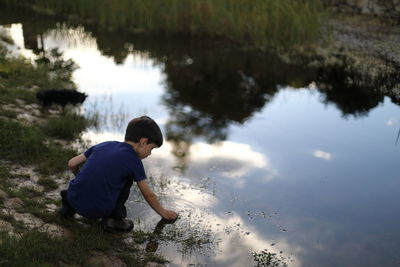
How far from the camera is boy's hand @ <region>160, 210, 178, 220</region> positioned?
374cm

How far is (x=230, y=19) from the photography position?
9.89 meters

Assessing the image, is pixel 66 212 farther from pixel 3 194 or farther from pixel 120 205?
pixel 3 194

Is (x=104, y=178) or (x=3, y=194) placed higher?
(x=104, y=178)

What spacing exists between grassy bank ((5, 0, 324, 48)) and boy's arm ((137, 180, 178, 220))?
6.37m

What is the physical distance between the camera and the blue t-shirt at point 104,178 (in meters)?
3.39

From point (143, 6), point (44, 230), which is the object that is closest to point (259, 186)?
point (44, 230)

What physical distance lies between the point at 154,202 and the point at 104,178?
438 mm

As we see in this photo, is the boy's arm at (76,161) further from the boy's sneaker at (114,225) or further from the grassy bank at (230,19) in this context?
the grassy bank at (230,19)

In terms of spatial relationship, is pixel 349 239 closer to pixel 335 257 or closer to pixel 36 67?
pixel 335 257

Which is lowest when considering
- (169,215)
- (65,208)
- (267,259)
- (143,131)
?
(267,259)

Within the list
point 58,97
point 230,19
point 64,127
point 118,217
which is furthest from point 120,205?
point 230,19

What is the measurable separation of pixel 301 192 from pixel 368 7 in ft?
32.0

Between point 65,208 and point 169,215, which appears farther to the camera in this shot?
point 169,215

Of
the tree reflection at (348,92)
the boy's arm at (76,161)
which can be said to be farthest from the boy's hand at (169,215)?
the tree reflection at (348,92)
